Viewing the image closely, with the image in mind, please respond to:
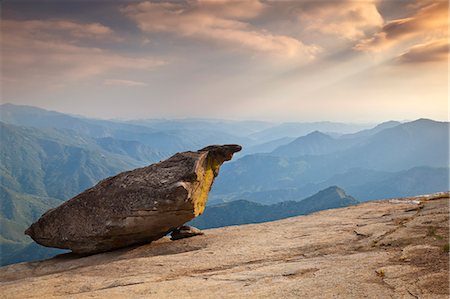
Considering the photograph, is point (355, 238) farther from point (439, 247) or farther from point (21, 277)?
point (21, 277)

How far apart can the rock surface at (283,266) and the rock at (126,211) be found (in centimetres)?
153

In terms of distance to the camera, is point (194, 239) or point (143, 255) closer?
point (143, 255)

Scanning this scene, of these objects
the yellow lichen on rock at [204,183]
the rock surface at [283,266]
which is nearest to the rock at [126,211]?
the yellow lichen on rock at [204,183]

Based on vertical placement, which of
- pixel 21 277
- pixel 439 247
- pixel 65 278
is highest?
pixel 439 247

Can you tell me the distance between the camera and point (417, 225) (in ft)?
82.8

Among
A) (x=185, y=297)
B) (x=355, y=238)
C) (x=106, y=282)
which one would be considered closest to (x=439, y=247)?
(x=355, y=238)

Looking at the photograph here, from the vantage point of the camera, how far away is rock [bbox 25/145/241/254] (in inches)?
1231

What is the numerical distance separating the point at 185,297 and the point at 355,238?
15.0 m

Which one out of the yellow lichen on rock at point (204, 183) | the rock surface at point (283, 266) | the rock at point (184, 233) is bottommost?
the rock at point (184, 233)

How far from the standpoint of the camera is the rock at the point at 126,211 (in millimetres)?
31266

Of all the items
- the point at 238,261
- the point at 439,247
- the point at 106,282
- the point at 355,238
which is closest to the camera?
the point at 439,247

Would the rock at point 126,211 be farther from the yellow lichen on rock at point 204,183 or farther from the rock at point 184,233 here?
the rock at point 184,233

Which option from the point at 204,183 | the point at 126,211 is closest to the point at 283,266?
the point at 126,211

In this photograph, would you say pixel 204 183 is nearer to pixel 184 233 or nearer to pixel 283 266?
pixel 184 233
